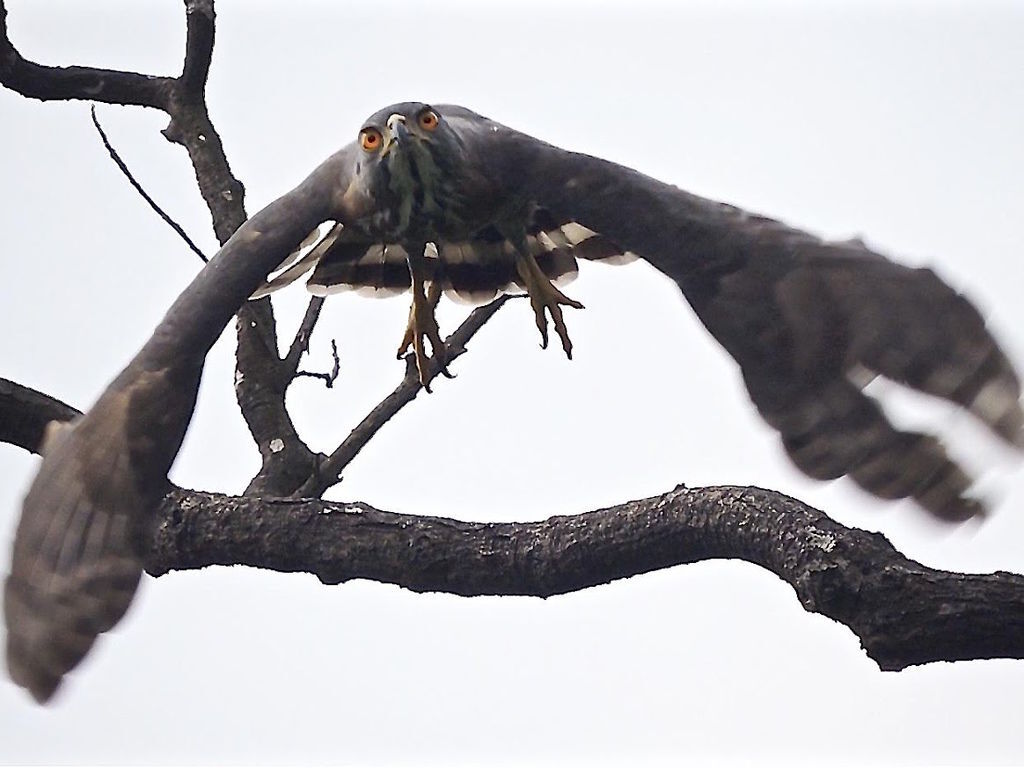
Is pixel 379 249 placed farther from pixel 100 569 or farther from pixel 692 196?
pixel 100 569

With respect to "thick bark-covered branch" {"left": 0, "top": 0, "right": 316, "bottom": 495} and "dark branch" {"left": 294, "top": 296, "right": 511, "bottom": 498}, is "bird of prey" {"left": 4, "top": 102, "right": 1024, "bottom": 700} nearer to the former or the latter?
"dark branch" {"left": 294, "top": 296, "right": 511, "bottom": 498}

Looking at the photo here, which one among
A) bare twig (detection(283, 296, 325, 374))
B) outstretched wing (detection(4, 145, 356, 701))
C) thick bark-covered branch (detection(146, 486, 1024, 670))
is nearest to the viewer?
thick bark-covered branch (detection(146, 486, 1024, 670))

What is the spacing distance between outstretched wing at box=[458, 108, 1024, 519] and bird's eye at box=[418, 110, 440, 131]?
1.60 ft

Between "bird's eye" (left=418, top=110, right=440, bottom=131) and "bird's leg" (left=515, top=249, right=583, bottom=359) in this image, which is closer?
"bird's eye" (left=418, top=110, right=440, bottom=131)

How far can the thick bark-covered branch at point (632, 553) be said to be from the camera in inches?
119

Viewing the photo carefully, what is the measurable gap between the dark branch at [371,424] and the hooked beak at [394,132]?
0.74m

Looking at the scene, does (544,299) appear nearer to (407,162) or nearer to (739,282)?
(407,162)

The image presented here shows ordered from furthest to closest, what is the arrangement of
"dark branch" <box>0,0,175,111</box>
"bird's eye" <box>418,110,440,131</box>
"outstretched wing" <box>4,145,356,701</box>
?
"dark branch" <box>0,0,175,111</box> → "bird's eye" <box>418,110,440,131</box> → "outstretched wing" <box>4,145,356,701</box>

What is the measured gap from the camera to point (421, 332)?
463 cm

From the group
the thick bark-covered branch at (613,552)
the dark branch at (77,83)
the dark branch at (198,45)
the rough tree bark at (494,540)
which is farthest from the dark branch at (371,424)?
the dark branch at (77,83)

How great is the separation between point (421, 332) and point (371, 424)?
349 millimetres

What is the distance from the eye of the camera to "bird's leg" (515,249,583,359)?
15.0ft

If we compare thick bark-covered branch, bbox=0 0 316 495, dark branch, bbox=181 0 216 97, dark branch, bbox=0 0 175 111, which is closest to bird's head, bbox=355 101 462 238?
thick bark-covered branch, bbox=0 0 316 495

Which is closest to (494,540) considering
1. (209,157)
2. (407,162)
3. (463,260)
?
(407,162)
